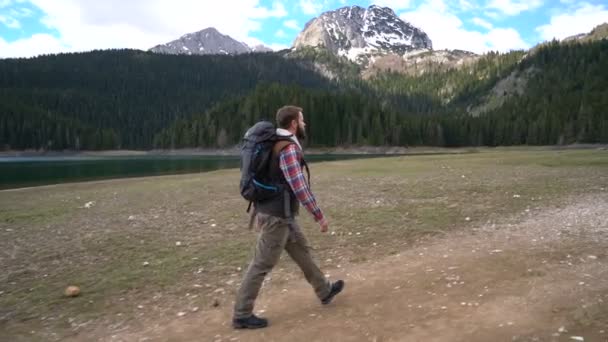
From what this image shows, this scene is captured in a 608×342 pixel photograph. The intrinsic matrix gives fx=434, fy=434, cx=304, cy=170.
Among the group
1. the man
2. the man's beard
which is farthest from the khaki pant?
the man's beard

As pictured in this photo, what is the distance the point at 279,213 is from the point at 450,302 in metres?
3.25

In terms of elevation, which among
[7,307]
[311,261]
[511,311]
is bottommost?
[7,307]

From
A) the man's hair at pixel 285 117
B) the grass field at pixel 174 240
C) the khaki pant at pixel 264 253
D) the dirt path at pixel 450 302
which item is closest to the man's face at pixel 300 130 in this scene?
the man's hair at pixel 285 117

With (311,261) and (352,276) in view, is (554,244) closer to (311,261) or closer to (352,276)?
(352,276)

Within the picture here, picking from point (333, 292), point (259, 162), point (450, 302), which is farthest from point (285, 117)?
point (450, 302)

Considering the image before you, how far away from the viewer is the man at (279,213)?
698cm

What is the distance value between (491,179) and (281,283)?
21.1 meters

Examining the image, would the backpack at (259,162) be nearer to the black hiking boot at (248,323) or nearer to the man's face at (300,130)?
the man's face at (300,130)

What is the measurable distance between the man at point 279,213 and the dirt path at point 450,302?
17.0 inches

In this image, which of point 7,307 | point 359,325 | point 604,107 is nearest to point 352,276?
point 359,325

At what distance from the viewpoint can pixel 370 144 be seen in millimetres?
168750

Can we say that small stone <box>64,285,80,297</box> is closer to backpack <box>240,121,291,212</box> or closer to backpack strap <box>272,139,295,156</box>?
backpack <box>240,121,291,212</box>

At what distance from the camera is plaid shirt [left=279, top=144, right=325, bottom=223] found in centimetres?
691

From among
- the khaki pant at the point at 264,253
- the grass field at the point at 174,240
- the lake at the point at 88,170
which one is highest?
the khaki pant at the point at 264,253
